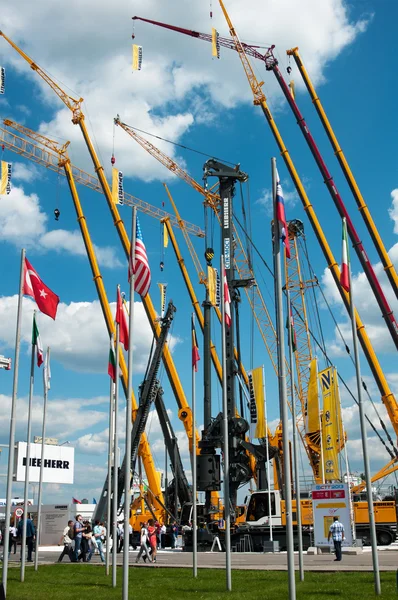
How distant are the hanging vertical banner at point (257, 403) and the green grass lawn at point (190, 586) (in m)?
14.3

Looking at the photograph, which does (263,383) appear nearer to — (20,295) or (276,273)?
(20,295)

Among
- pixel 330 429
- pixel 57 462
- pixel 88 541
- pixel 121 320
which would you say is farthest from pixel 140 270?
pixel 57 462

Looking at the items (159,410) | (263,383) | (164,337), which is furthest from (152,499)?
(263,383)

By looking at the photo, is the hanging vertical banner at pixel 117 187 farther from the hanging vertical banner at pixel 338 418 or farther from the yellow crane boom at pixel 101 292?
the hanging vertical banner at pixel 338 418

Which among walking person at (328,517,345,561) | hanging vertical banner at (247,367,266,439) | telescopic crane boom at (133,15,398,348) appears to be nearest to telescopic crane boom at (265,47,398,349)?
telescopic crane boom at (133,15,398,348)

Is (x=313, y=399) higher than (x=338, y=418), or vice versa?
(x=313, y=399)

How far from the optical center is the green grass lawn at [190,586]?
15789 millimetres

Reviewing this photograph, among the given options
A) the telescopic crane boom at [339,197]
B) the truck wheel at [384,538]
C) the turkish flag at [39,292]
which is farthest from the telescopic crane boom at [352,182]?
the turkish flag at [39,292]

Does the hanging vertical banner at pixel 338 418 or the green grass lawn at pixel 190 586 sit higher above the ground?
the hanging vertical banner at pixel 338 418

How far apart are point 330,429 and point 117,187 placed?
83.1ft

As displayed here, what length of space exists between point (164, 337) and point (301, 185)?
1431 cm

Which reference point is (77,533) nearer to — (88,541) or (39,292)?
(88,541)

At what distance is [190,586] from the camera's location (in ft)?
59.5

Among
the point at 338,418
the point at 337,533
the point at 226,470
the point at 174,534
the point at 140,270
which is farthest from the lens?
the point at 174,534
